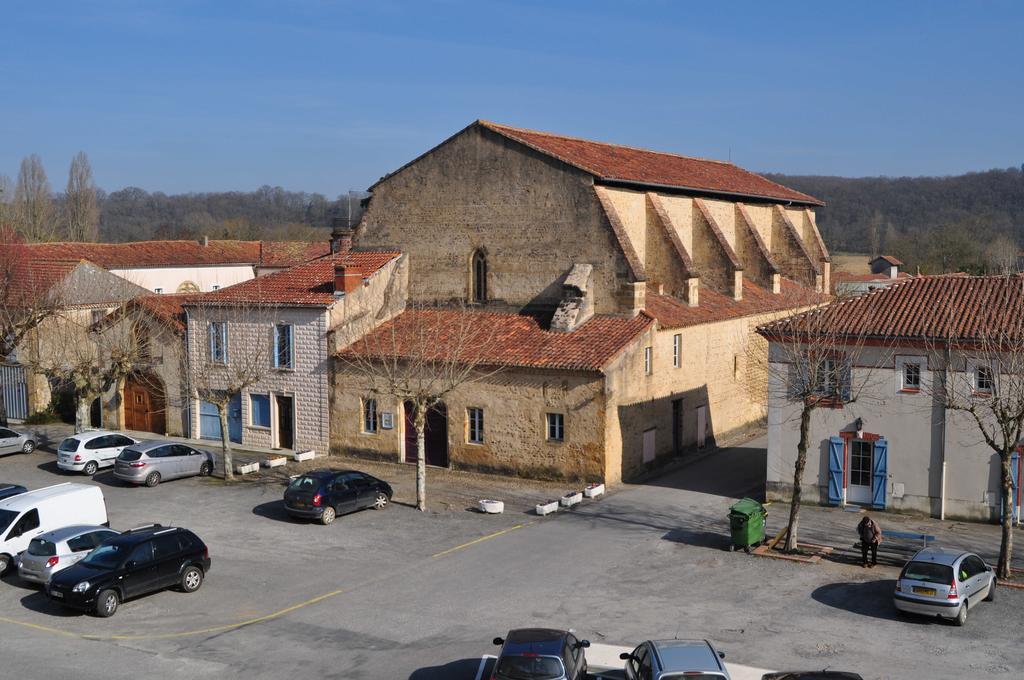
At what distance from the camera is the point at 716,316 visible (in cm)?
3825

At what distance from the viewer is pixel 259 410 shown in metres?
37.6

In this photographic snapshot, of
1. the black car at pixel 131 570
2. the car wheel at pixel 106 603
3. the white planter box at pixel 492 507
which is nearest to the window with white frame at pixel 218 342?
the white planter box at pixel 492 507

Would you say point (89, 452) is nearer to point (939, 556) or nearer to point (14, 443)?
point (14, 443)

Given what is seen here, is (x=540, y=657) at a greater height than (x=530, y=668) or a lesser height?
greater

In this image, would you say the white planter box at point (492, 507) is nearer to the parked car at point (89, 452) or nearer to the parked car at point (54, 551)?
the parked car at point (54, 551)

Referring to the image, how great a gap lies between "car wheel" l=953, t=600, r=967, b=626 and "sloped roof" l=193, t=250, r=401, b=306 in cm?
2346

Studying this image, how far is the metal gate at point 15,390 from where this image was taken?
140 ft

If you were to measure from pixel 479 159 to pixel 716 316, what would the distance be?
11.2 meters

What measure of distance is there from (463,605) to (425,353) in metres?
14.1

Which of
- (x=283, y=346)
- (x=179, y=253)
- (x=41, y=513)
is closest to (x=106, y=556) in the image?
(x=41, y=513)

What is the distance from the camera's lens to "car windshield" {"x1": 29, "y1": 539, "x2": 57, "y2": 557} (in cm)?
2133

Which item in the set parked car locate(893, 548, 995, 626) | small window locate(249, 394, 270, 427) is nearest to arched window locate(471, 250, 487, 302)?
small window locate(249, 394, 270, 427)

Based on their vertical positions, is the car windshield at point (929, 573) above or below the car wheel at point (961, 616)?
above

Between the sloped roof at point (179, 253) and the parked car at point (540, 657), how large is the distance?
1615 inches
